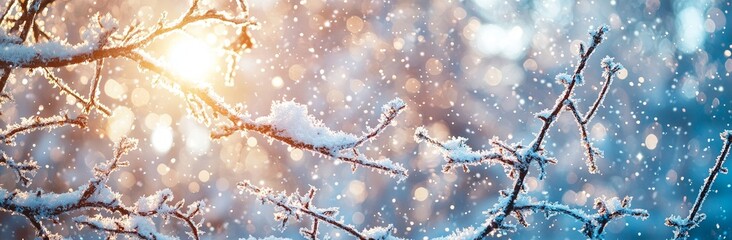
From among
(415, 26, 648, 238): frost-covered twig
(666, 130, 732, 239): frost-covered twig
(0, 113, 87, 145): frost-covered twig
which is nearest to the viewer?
(415, 26, 648, 238): frost-covered twig

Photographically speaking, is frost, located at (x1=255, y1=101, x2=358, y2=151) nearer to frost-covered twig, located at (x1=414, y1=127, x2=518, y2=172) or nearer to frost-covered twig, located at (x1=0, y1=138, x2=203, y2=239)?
frost-covered twig, located at (x1=414, y1=127, x2=518, y2=172)

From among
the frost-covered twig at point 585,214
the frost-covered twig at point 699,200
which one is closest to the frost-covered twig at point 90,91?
the frost-covered twig at point 585,214

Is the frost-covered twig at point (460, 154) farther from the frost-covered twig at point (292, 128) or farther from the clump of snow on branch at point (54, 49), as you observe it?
the clump of snow on branch at point (54, 49)

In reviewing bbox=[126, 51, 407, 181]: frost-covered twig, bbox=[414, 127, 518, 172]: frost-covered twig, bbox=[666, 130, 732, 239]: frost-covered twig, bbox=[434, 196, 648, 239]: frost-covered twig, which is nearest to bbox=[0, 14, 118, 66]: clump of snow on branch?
bbox=[126, 51, 407, 181]: frost-covered twig

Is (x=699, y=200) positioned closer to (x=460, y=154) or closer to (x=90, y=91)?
(x=460, y=154)

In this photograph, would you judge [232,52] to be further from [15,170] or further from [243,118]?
[15,170]

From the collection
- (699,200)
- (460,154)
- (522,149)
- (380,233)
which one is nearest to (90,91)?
(380,233)
